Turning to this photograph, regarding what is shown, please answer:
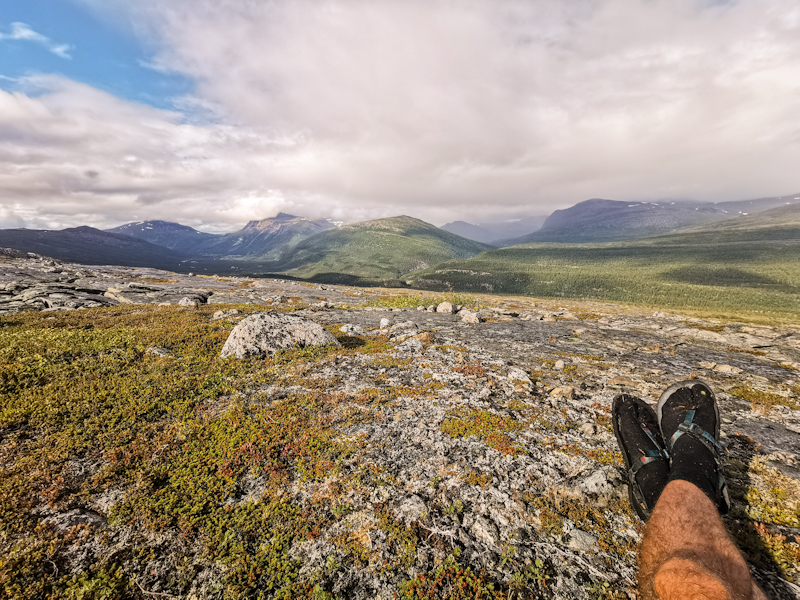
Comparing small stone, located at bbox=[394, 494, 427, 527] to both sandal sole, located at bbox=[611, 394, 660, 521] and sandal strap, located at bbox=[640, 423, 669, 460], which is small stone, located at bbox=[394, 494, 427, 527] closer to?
sandal sole, located at bbox=[611, 394, 660, 521]

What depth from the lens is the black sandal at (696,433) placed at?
17.2 feet

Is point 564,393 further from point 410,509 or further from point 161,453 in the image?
point 161,453

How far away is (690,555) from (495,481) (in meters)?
4.75

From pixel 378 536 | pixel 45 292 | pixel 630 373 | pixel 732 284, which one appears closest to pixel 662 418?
pixel 378 536

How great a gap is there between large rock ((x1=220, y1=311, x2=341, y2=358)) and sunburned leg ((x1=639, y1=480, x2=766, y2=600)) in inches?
667

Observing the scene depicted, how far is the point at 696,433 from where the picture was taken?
611cm

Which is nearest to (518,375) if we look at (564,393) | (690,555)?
(564,393)

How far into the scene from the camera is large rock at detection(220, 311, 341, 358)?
17009 millimetres

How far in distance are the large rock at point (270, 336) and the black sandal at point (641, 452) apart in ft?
50.7

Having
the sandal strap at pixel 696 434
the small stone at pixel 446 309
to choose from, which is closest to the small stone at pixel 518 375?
the sandal strap at pixel 696 434

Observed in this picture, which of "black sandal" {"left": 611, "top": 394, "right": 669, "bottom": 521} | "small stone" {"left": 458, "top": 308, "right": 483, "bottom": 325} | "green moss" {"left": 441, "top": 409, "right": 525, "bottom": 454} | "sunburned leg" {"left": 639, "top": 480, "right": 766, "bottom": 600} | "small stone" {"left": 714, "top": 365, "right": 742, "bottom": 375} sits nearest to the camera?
"sunburned leg" {"left": 639, "top": 480, "right": 766, "bottom": 600}

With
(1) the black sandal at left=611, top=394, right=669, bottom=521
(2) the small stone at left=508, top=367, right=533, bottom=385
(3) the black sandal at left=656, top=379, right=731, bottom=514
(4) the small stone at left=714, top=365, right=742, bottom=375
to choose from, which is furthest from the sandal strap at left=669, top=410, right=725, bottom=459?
(4) the small stone at left=714, top=365, right=742, bottom=375

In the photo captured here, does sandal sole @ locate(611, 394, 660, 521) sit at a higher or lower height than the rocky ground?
higher

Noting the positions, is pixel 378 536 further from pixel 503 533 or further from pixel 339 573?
pixel 503 533
